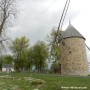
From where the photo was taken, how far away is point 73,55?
1535 inches

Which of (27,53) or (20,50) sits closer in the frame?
(20,50)

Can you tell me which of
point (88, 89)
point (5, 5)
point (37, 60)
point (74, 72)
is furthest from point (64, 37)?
point (88, 89)

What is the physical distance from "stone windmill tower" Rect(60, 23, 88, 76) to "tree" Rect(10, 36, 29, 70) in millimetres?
18583

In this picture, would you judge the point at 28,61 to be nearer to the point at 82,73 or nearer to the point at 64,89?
the point at 82,73

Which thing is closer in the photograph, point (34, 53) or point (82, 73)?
point (82, 73)

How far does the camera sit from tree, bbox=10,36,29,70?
56.1m

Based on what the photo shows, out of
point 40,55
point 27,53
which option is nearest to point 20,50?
point 27,53

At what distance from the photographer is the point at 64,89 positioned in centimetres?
1419

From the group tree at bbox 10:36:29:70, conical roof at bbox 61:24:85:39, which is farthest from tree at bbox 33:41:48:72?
conical roof at bbox 61:24:85:39

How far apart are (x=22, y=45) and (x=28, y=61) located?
17.4 ft

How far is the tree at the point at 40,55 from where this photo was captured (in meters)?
57.1

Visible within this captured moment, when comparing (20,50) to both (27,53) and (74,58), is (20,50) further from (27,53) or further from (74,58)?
(74,58)

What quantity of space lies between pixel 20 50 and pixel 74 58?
834 inches

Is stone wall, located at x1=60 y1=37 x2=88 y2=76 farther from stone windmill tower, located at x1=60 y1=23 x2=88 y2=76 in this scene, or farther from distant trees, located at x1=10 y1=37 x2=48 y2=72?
distant trees, located at x1=10 y1=37 x2=48 y2=72
